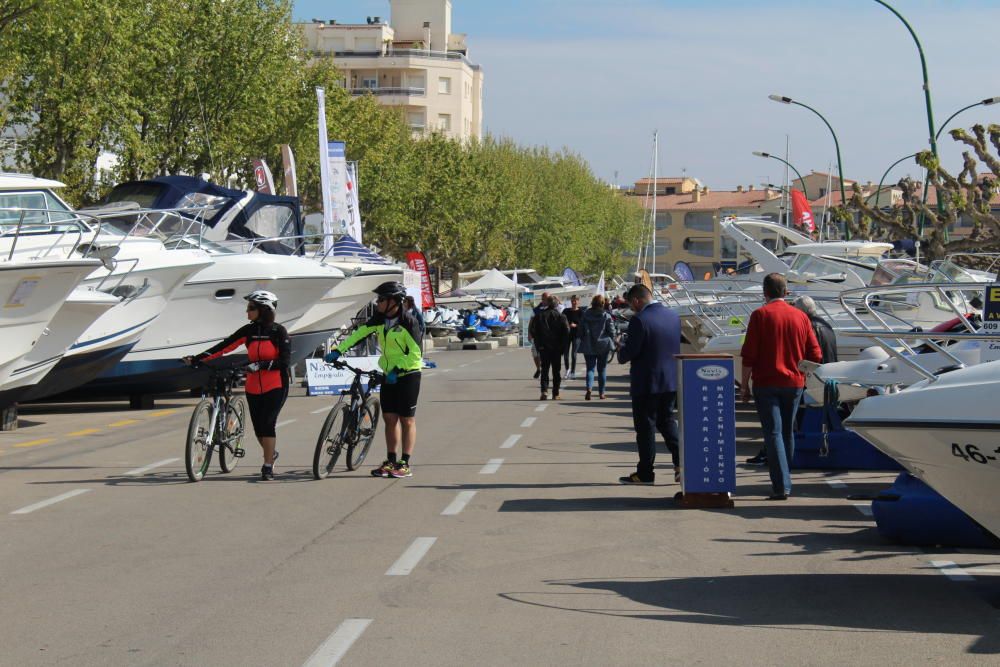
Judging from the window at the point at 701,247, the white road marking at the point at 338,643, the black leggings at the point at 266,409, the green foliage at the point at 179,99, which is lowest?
the white road marking at the point at 338,643

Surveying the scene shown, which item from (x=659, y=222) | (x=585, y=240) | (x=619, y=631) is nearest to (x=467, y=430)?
(x=619, y=631)

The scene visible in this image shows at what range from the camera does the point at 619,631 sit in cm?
719

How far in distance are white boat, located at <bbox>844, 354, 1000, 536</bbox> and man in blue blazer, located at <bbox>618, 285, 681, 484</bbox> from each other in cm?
464

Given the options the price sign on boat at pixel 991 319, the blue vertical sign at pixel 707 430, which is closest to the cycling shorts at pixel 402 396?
the blue vertical sign at pixel 707 430

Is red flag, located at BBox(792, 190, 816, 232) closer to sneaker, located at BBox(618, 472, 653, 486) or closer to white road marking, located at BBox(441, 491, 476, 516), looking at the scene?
sneaker, located at BBox(618, 472, 653, 486)

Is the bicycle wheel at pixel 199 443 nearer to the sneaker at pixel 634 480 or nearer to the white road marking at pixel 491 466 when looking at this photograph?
the white road marking at pixel 491 466

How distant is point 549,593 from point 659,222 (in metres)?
178

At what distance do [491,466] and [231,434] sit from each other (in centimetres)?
271

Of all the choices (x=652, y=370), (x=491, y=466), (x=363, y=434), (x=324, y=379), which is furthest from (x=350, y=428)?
(x=324, y=379)

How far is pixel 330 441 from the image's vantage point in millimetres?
13938

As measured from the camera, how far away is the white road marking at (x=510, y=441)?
1719 cm

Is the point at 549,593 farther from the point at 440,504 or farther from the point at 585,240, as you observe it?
the point at 585,240

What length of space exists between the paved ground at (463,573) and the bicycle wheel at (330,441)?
0.81ft

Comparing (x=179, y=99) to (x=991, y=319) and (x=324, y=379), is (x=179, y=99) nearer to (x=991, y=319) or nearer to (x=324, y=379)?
(x=324, y=379)
